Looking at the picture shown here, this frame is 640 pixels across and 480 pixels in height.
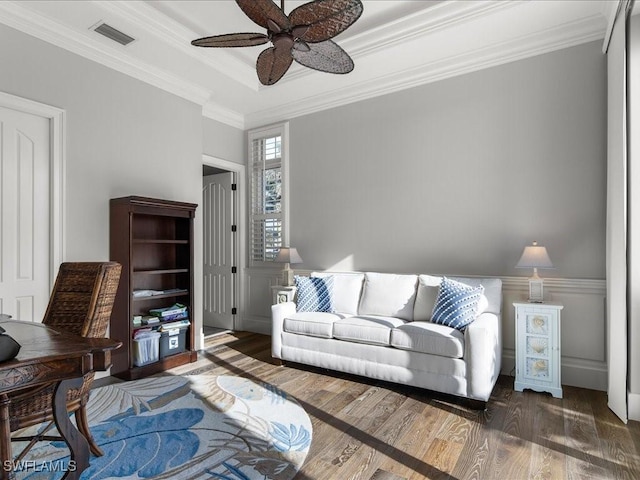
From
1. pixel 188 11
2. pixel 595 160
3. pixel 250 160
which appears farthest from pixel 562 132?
pixel 250 160

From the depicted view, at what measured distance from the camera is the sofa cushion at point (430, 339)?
2.86m

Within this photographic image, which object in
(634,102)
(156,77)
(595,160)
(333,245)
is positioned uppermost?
(156,77)

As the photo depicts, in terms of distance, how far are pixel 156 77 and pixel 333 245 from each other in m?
2.71

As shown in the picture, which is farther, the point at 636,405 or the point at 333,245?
the point at 333,245

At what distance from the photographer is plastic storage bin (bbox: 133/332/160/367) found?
353 cm

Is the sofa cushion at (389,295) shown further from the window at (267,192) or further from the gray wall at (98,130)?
the gray wall at (98,130)

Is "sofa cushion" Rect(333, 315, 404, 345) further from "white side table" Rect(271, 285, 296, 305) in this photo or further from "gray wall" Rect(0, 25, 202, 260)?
"gray wall" Rect(0, 25, 202, 260)

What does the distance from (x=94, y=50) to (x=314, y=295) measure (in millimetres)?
3108

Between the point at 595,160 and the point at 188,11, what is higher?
the point at 188,11

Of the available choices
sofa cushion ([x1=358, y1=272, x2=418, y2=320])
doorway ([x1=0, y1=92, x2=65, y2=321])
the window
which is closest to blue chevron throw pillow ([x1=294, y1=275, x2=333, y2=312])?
sofa cushion ([x1=358, y1=272, x2=418, y2=320])

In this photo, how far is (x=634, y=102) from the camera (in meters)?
2.59

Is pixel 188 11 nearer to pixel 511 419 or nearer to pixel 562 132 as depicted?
pixel 562 132

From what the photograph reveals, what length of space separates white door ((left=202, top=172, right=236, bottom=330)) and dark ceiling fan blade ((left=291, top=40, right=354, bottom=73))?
3235 mm

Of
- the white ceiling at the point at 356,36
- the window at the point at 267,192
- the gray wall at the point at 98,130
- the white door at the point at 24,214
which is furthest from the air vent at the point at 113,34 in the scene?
the window at the point at 267,192
